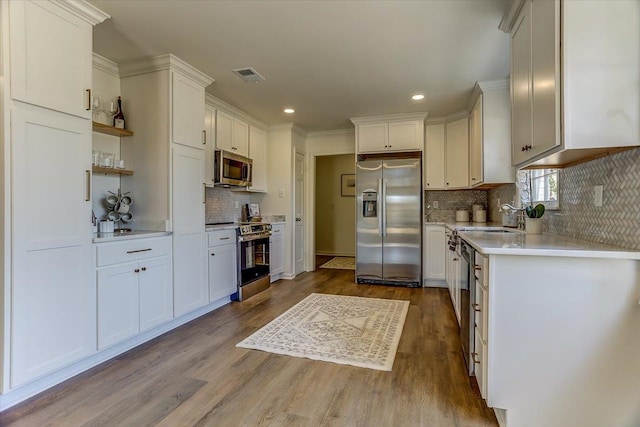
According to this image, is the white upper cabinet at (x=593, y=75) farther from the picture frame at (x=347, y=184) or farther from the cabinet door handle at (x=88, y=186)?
the picture frame at (x=347, y=184)

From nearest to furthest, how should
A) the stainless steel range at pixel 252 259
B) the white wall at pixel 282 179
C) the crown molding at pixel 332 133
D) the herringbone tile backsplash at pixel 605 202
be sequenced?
the herringbone tile backsplash at pixel 605 202, the stainless steel range at pixel 252 259, the white wall at pixel 282 179, the crown molding at pixel 332 133

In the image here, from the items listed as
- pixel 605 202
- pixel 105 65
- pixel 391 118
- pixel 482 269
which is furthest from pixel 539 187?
pixel 105 65

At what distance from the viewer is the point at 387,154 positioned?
4930mm

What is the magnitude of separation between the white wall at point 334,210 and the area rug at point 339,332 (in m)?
3.95

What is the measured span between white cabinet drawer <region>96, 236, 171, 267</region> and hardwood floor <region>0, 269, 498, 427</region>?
27.9 inches

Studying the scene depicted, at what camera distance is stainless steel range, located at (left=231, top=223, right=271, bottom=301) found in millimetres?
3959

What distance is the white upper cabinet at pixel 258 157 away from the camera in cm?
481

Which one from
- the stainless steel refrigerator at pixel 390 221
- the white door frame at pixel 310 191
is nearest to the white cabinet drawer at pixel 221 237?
the stainless steel refrigerator at pixel 390 221

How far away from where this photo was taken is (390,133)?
4.72 m

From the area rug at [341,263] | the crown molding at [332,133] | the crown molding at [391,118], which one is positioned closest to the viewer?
the crown molding at [391,118]

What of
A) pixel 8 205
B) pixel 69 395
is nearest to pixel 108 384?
pixel 69 395

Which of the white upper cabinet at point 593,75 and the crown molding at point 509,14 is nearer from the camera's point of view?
the white upper cabinet at point 593,75

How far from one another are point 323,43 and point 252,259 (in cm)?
267

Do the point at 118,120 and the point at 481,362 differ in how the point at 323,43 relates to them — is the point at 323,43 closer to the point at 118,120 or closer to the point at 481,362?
the point at 118,120
